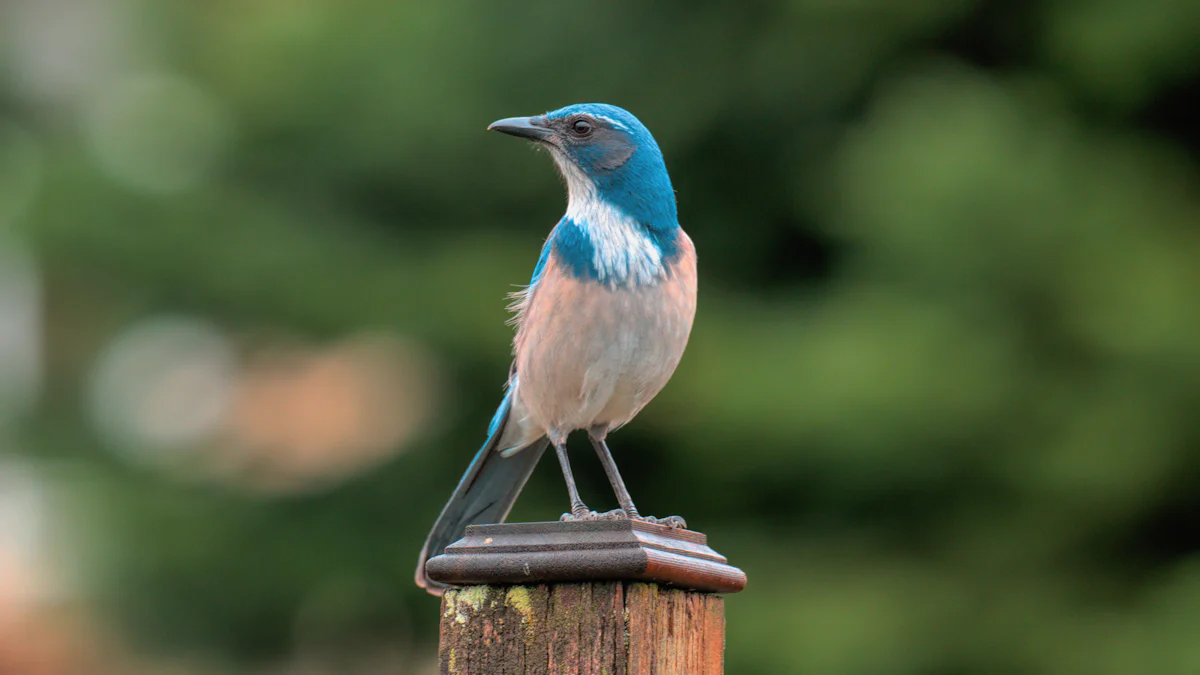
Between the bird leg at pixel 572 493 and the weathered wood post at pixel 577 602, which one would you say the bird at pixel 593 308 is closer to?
the bird leg at pixel 572 493

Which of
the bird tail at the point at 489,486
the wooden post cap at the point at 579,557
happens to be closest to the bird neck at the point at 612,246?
the bird tail at the point at 489,486

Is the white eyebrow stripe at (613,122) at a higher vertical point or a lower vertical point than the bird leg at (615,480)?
higher

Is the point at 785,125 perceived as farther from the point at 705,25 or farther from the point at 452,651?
the point at 452,651

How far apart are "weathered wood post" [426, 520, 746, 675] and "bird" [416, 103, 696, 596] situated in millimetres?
910

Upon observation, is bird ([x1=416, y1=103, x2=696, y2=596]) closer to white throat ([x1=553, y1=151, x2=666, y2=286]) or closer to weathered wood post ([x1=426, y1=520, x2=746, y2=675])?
white throat ([x1=553, y1=151, x2=666, y2=286])

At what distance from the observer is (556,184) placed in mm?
8016

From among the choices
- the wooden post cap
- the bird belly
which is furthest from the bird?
the wooden post cap

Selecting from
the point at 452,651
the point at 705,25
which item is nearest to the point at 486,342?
the point at 705,25

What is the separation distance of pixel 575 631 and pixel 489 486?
151 cm

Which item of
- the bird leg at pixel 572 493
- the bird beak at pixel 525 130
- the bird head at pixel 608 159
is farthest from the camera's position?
the bird beak at pixel 525 130

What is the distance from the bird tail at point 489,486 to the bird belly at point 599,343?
0.20 m

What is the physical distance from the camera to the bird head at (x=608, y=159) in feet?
12.1

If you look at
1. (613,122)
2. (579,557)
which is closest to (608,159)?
(613,122)

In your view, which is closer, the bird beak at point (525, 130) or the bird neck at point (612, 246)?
the bird neck at point (612, 246)
